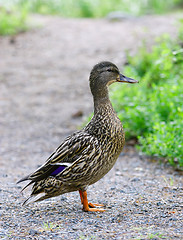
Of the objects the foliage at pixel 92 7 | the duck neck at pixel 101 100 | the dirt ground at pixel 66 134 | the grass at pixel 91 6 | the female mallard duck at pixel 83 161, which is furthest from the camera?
the foliage at pixel 92 7

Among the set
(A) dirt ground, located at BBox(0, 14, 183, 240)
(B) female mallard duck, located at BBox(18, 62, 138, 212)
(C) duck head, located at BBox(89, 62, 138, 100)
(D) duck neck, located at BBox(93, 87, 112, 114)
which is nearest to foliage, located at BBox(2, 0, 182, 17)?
(A) dirt ground, located at BBox(0, 14, 183, 240)

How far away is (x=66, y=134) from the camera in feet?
25.5

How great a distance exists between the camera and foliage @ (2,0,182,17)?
1722 cm

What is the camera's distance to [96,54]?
12.1 m

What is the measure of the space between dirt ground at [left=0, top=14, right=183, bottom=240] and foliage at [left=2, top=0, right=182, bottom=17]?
1.52 m

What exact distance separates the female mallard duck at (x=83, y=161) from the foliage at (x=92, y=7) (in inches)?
536

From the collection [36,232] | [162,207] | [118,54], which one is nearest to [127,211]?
[162,207]

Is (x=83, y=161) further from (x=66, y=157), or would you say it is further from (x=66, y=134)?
(x=66, y=134)

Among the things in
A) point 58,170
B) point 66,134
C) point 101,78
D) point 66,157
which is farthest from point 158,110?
point 58,170

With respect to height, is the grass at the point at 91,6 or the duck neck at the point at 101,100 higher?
the grass at the point at 91,6

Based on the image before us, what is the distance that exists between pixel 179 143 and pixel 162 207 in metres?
1.41

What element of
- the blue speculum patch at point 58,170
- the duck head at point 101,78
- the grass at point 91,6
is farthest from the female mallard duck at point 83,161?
the grass at point 91,6

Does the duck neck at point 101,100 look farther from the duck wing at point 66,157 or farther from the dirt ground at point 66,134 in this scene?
the dirt ground at point 66,134

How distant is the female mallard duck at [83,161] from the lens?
3816 millimetres
